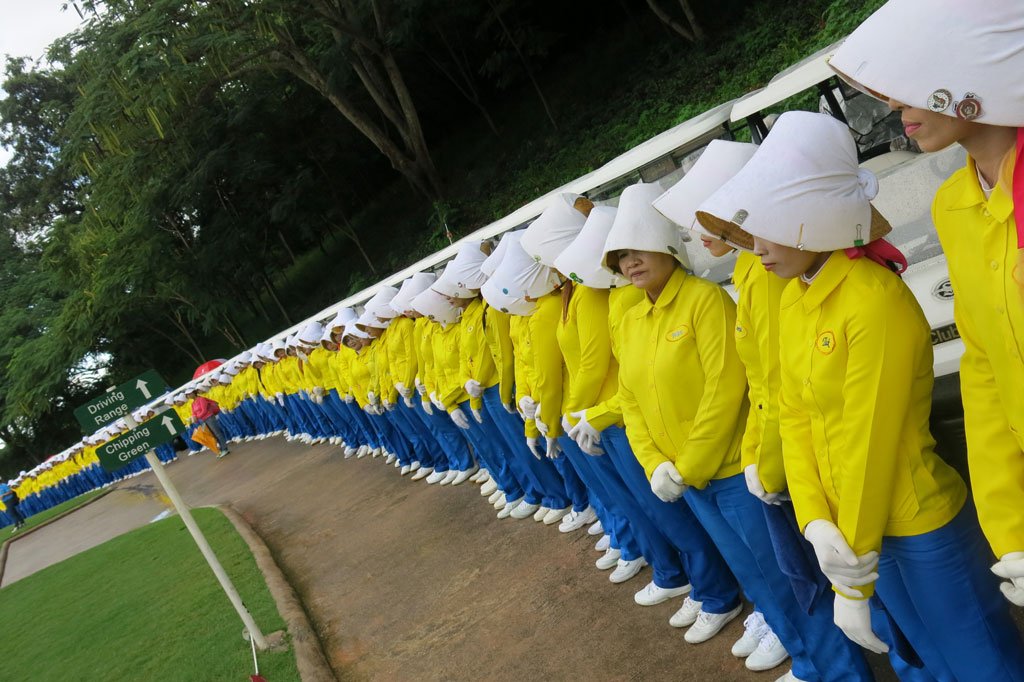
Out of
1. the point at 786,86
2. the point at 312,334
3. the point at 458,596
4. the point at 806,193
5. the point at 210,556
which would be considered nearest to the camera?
the point at 806,193

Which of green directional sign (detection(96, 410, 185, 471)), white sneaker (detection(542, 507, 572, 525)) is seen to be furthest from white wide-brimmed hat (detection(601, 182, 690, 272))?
green directional sign (detection(96, 410, 185, 471))

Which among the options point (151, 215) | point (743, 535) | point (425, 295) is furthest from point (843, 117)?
point (151, 215)

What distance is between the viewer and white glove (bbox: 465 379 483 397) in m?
7.84

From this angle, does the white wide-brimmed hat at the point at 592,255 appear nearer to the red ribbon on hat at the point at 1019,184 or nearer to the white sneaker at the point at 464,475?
the red ribbon on hat at the point at 1019,184

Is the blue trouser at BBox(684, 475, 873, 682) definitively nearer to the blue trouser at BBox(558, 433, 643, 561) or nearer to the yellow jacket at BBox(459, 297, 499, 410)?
the blue trouser at BBox(558, 433, 643, 561)

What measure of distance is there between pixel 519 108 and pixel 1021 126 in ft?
86.7


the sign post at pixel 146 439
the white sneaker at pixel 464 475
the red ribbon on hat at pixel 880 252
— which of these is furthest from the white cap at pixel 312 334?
the red ribbon on hat at pixel 880 252

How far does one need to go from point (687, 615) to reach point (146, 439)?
15.1 ft

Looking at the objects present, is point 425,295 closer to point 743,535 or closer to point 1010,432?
point 743,535

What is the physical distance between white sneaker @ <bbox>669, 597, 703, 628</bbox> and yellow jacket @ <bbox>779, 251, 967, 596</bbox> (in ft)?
7.55

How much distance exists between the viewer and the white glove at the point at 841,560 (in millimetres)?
2684

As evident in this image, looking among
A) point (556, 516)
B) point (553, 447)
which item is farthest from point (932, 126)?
point (556, 516)

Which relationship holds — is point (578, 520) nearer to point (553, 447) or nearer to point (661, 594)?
point (553, 447)

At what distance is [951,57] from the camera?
1.85 metres
